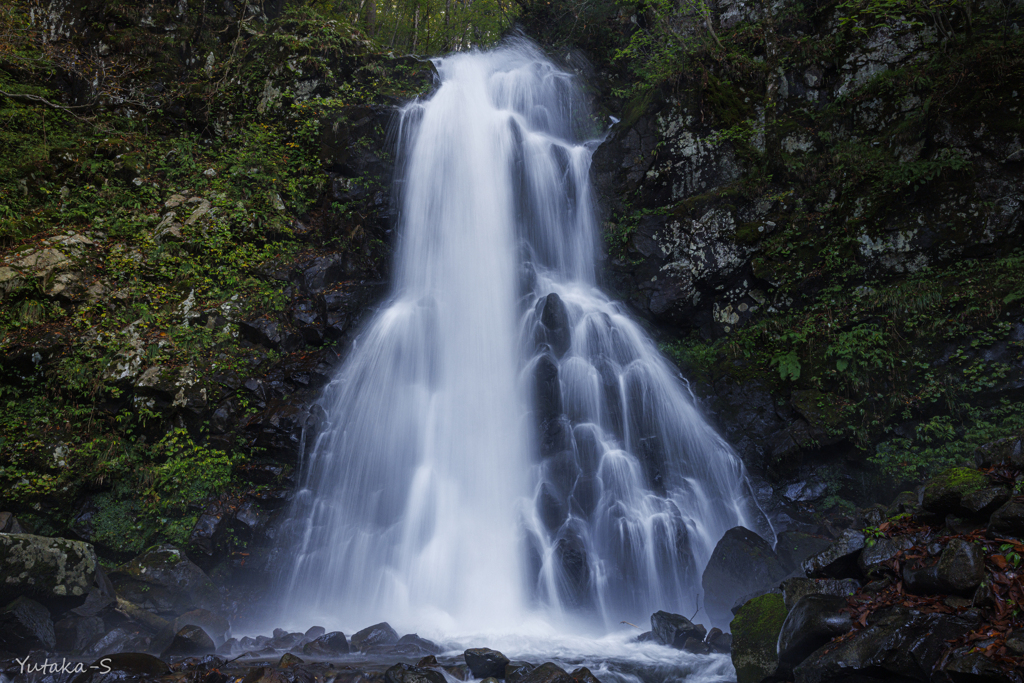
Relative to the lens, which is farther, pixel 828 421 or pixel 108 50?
pixel 108 50

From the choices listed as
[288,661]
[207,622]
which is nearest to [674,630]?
[288,661]

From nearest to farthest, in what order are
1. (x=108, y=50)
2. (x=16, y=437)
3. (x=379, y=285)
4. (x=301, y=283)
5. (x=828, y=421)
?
(x=16, y=437)
(x=828, y=421)
(x=301, y=283)
(x=379, y=285)
(x=108, y=50)

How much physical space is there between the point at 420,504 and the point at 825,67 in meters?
12.7

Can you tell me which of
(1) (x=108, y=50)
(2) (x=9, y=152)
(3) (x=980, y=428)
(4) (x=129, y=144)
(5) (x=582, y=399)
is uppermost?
(1) (x=108, y=50)

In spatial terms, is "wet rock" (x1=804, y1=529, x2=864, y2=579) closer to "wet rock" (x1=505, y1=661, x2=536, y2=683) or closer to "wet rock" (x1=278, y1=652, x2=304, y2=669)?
"wet rock" (x1=505, y1=661, x2=536, y2=683)

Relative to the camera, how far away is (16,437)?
7.82 m

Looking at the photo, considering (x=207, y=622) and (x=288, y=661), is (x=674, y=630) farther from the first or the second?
(x=207, y=622)

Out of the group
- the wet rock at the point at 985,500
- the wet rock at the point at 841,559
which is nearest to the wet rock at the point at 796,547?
the wet rock at the point at 841,559

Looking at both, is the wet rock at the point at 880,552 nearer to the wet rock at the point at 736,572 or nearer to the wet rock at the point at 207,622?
the wet rock at the point at 736,572

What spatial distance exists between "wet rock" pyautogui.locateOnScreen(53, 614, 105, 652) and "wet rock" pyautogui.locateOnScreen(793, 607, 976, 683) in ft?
26.2

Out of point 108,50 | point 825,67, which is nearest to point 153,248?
point 108,50

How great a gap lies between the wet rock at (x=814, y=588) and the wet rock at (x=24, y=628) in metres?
8.31

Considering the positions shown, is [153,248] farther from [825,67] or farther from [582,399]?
[825,67]

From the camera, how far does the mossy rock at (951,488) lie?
14.2 feet
